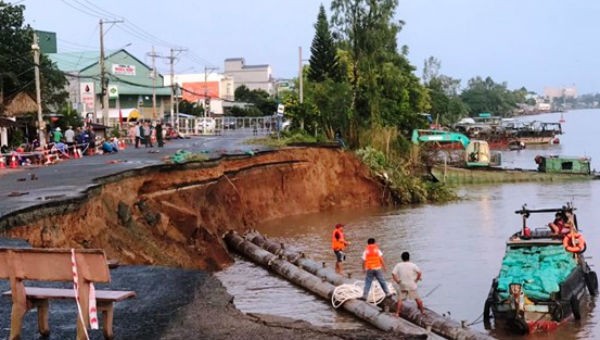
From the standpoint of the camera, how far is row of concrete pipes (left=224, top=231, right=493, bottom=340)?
14.5m

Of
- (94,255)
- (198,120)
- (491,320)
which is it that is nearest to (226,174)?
(491,320)

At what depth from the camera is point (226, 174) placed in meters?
32.5

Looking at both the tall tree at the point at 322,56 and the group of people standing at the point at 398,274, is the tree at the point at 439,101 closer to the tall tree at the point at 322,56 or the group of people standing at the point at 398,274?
the tall tree at the point at 322,56

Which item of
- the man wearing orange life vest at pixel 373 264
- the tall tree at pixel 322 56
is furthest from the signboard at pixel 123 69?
the man wearing orange life vest at pixel 373 264

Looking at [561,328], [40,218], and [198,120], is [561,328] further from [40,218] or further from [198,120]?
[198,120]

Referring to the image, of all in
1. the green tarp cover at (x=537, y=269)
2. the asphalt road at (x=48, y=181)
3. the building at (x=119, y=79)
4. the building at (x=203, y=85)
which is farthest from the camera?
the building at (x=203, y=85)

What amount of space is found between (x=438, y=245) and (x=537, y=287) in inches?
463

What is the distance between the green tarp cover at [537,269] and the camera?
1658 centimetres

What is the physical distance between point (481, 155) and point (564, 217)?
140 feet

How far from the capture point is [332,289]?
18.6 m

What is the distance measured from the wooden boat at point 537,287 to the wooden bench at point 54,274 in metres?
9.74

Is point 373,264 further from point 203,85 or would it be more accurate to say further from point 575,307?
point 203,85

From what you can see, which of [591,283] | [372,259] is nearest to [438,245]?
[591,283]

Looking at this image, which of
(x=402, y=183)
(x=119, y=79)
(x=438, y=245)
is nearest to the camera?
(x=438, y=245)
